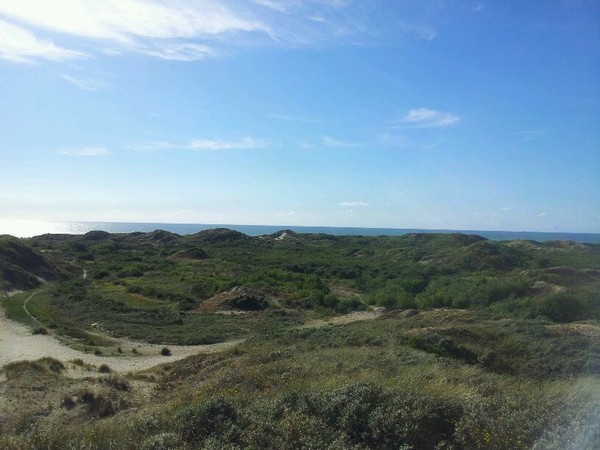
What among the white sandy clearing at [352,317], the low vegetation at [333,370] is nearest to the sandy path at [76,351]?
the low vegetation at [333,370]

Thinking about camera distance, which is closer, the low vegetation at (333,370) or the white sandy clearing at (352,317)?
the low vegetation at (333,370)

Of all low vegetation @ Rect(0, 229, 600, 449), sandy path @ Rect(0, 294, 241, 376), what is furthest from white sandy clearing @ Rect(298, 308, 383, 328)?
sandy path @ Rect(0, 294, 241, 376)

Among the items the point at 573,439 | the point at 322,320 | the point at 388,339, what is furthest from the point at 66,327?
the point at 573,439

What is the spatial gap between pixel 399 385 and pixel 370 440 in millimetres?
1972

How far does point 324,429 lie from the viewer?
696cm

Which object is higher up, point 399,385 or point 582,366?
point 399,385

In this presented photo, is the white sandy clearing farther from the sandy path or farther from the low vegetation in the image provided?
the sandy path

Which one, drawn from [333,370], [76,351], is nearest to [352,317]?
[76,351]

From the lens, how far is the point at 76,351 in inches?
898

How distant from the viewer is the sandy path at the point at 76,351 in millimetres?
20641

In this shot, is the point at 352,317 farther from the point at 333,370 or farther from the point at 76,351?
the point at 333,370

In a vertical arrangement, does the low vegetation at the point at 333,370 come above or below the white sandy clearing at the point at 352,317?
above

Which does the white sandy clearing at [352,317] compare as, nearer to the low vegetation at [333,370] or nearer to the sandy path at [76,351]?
the low vegetation at [333,370]

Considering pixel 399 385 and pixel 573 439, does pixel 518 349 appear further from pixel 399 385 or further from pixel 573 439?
pixel 573 439
